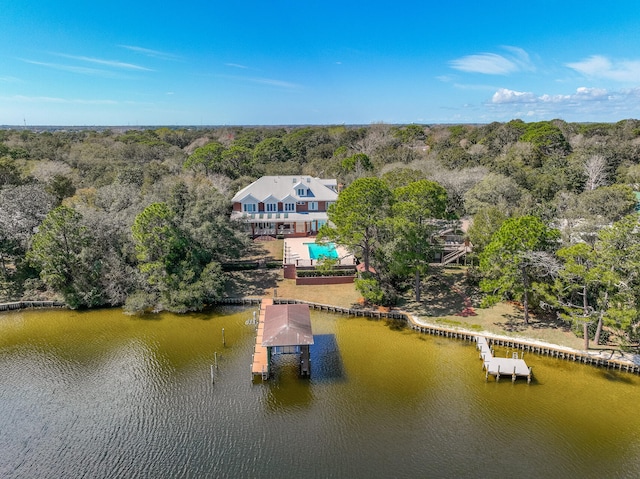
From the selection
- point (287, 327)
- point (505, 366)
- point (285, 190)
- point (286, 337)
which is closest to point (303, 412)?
point (286, 337)

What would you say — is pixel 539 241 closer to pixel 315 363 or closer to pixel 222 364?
pixel 315 363

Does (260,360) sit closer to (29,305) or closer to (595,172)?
(29,305)

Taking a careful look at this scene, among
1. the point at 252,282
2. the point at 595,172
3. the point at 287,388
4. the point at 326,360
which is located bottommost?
the point at 287,388

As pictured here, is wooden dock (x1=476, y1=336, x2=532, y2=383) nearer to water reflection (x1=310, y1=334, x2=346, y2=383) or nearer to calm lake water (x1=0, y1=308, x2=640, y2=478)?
calm lake water (x1=0, y1=308, x2=640, y2=478)

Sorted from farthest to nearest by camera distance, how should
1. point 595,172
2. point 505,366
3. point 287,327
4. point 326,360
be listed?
point 595,172
point 326,360
point 287,327
point 505,366

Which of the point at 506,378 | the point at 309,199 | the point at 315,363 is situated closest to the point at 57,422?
the point at 315,363

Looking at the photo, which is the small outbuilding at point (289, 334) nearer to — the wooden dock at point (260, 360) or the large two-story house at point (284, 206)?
the wooden dock at point (260, 360)
